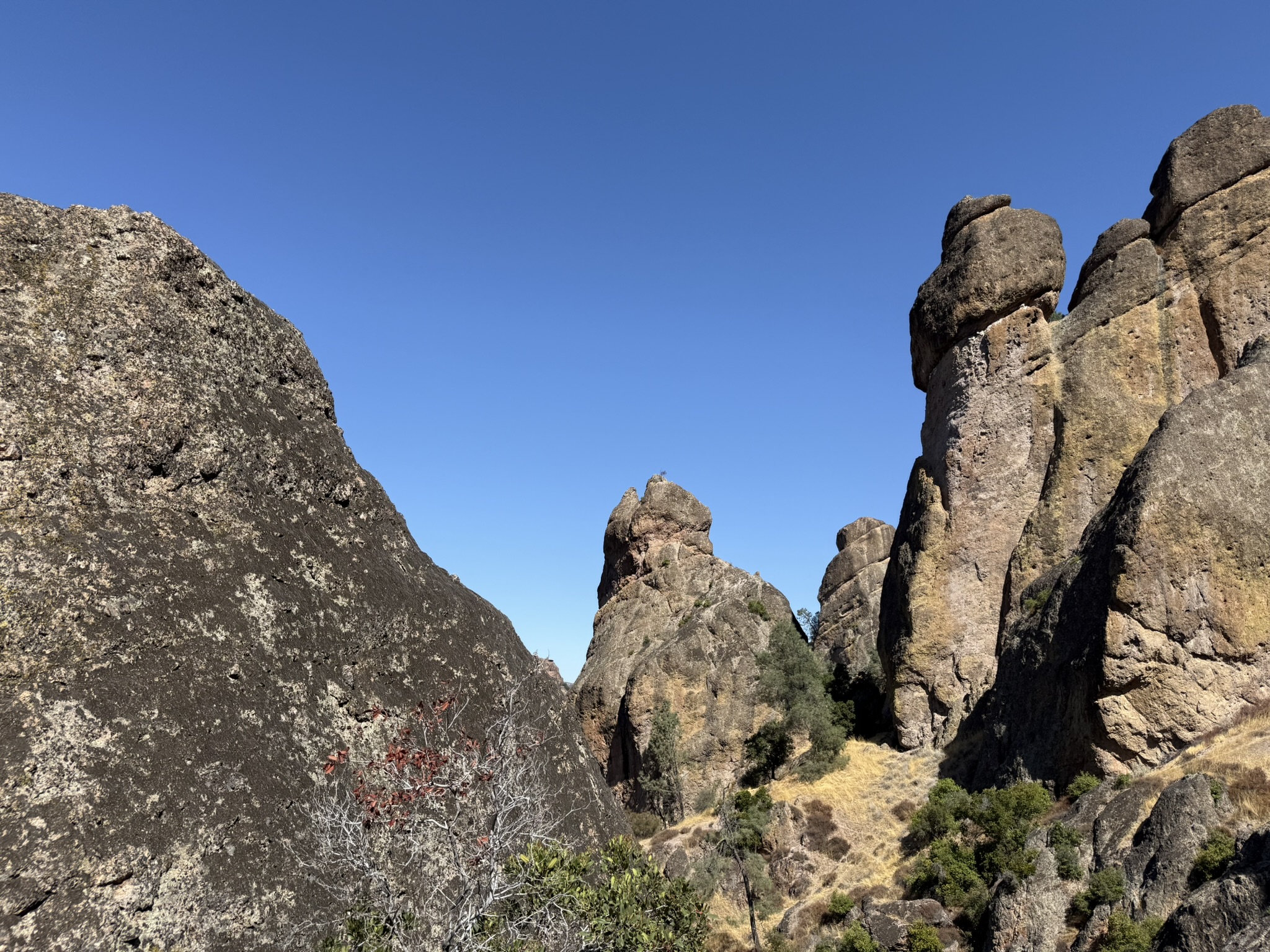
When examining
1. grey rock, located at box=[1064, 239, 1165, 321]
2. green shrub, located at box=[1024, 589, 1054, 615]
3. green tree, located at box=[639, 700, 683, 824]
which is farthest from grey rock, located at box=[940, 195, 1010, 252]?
green tree, located at box=[639, 700, 683, 824]

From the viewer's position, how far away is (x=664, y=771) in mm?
42156

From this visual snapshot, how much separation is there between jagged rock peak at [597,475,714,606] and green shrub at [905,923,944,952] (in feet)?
111

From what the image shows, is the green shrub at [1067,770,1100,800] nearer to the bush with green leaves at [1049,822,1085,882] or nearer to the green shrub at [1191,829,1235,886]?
the bush with green leaves at [1049,822,1085,882]

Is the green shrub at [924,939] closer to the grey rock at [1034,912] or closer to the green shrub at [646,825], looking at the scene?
the grey rock at [1034,912]

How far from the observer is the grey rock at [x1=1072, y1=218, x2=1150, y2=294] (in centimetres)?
3338

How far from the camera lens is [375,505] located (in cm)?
980

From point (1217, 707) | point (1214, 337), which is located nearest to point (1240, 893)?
point (1217, 707)

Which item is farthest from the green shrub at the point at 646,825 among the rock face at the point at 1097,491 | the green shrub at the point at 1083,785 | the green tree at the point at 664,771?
the green shrub at the point at 1083,785

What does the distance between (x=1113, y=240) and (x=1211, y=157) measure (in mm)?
4114

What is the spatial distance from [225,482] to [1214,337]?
112ft

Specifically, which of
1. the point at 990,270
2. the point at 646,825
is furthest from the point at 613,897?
the point at 646,825

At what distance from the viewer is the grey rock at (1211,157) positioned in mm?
30828

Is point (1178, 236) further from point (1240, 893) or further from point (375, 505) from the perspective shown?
point (375, 505)

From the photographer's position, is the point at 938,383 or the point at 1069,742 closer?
the point at 1069,742
